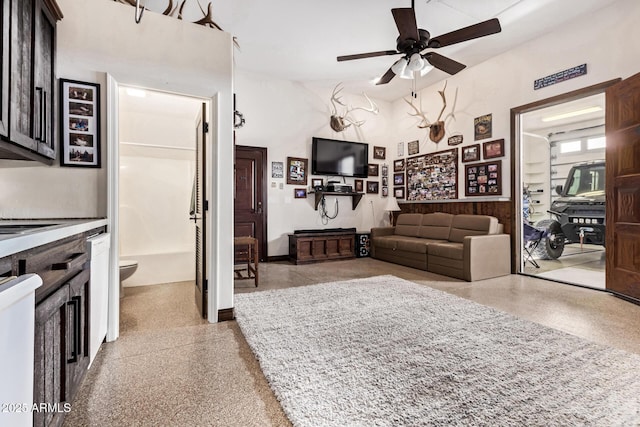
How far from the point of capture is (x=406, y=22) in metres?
2.76

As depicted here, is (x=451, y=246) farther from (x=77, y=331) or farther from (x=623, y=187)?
(x=77, y=331)

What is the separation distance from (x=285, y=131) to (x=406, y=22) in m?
3.19

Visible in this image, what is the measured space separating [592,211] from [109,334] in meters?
7.40

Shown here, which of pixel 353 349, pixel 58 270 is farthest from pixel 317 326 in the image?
pixel 58 270

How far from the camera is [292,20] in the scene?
3.66 metres

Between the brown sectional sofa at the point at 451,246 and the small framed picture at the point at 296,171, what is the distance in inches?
68.0

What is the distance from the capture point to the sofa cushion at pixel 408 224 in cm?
557

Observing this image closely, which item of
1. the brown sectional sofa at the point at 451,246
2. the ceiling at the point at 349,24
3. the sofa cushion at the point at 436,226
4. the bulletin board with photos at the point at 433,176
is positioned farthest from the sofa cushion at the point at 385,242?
the ceiling at the point at 349,24

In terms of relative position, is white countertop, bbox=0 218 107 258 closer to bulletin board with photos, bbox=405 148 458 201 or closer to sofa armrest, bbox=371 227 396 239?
sofa armrest, bbox=371 227 396 239

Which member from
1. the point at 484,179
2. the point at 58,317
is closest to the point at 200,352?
the point at 58,317

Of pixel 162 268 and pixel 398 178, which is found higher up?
pixel 398 178

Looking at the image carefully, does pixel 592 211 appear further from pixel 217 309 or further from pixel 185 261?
pixel 185 261

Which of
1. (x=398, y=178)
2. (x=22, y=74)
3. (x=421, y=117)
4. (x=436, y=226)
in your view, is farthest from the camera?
(x=398, y=178)

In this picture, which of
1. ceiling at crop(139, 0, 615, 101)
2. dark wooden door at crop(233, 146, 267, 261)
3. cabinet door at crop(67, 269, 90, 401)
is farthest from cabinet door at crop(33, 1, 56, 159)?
dark wooden door at crop(233, 146, 267, 261)
